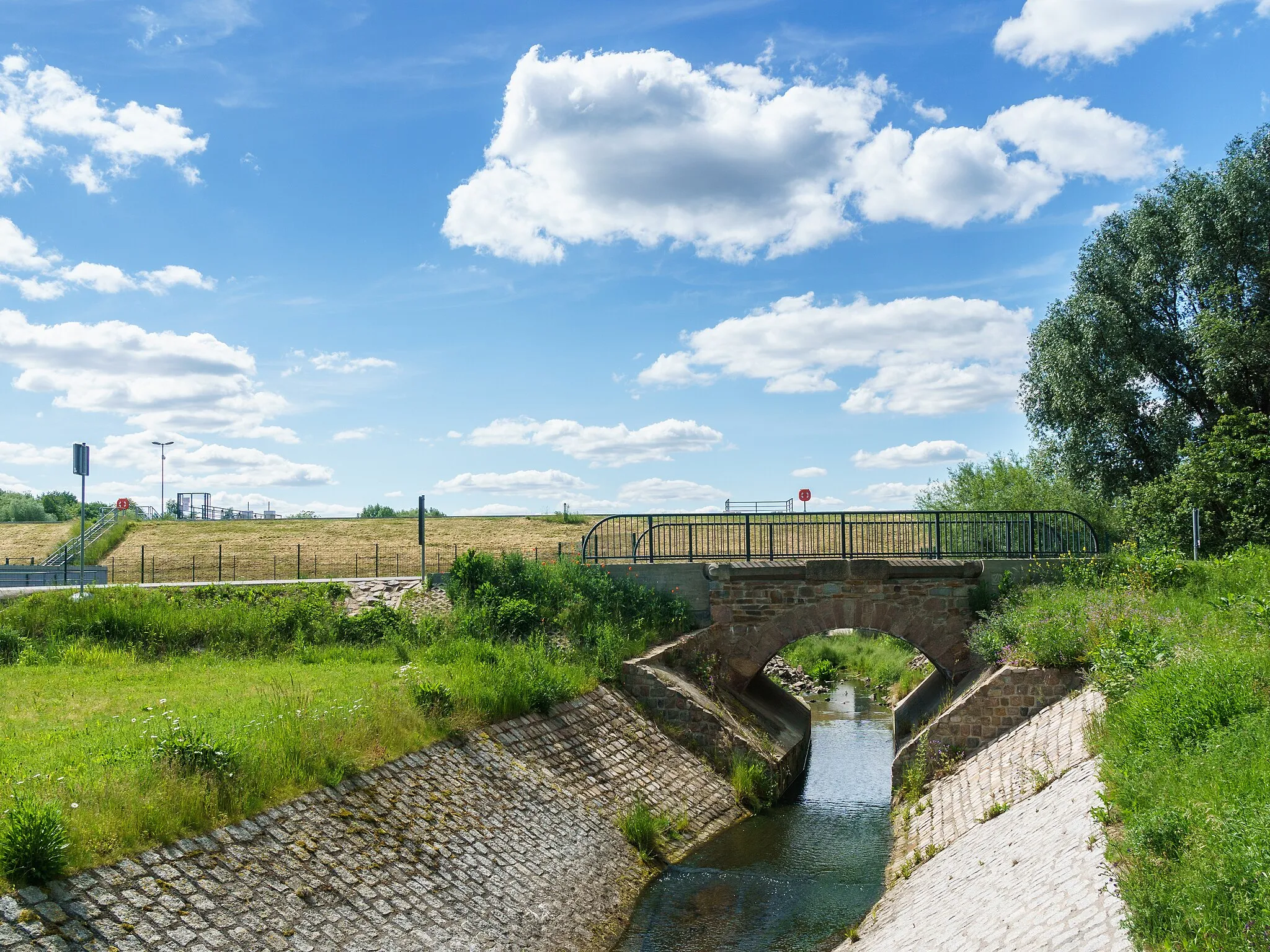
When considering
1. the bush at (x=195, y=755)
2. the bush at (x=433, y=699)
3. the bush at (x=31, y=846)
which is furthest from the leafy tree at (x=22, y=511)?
the bush at (x=31, y=846)

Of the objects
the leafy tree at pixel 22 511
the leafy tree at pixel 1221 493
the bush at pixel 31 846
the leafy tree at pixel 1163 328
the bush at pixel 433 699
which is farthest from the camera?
the leafy tree at pixel 22 511

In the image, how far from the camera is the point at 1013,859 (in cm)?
1130

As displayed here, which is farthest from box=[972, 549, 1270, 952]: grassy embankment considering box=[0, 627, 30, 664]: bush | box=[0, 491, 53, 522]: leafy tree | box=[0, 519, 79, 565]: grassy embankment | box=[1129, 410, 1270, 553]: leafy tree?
box=[0, 491, 53, 522]: leafy tree

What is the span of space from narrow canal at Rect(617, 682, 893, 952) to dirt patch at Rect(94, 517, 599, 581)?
21.0 m

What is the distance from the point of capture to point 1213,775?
884 centimetres

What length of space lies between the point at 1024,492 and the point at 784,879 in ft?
86.0

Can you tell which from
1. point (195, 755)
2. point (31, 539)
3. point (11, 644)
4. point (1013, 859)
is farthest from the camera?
point (31, 539)

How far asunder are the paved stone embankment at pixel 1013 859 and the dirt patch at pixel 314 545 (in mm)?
24358

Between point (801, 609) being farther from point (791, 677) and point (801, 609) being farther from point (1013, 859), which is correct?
point (791, 677)

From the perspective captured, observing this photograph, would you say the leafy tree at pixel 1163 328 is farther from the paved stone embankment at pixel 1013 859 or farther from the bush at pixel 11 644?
the bush at pixel 11 644

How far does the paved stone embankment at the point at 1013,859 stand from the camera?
861 cm

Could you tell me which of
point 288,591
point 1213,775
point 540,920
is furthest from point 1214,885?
point 288,591

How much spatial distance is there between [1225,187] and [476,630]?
83.0ft

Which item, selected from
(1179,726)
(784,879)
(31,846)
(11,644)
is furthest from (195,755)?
(11,644)
